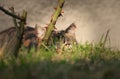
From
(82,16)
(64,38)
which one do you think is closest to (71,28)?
(64,38)

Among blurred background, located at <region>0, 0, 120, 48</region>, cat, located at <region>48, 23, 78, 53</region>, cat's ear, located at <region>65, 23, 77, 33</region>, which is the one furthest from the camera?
blurred background, located at <region>0, 0, 120, 48</region>

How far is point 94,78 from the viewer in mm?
1438

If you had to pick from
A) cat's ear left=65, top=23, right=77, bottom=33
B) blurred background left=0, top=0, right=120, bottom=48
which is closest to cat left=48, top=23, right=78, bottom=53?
cat's ear left=65, top=23, right=77, bottom=33

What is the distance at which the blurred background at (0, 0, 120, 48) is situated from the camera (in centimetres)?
399

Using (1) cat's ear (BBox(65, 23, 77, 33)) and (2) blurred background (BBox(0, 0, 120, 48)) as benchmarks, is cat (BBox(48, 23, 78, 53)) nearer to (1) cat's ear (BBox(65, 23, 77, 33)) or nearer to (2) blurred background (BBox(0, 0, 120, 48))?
(1) cat's ear (BBox(65, 23, 77, 33))

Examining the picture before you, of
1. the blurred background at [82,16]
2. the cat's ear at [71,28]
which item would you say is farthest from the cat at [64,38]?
the blurred background at [82,16]

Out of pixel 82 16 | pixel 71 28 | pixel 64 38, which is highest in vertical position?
pixel 82 16

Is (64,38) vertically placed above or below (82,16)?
below

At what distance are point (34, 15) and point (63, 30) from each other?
45 cm

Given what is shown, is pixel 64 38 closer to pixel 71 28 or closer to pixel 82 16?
pixel 71 28

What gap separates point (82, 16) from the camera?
160 inches

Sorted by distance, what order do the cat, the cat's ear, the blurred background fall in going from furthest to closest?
the blurred background
the cat's ear
the cat

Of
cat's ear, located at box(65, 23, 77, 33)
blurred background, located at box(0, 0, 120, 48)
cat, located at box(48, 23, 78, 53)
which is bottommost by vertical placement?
cat, located at box(48, 23, 78, 53)

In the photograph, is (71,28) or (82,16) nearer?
(71,28)
